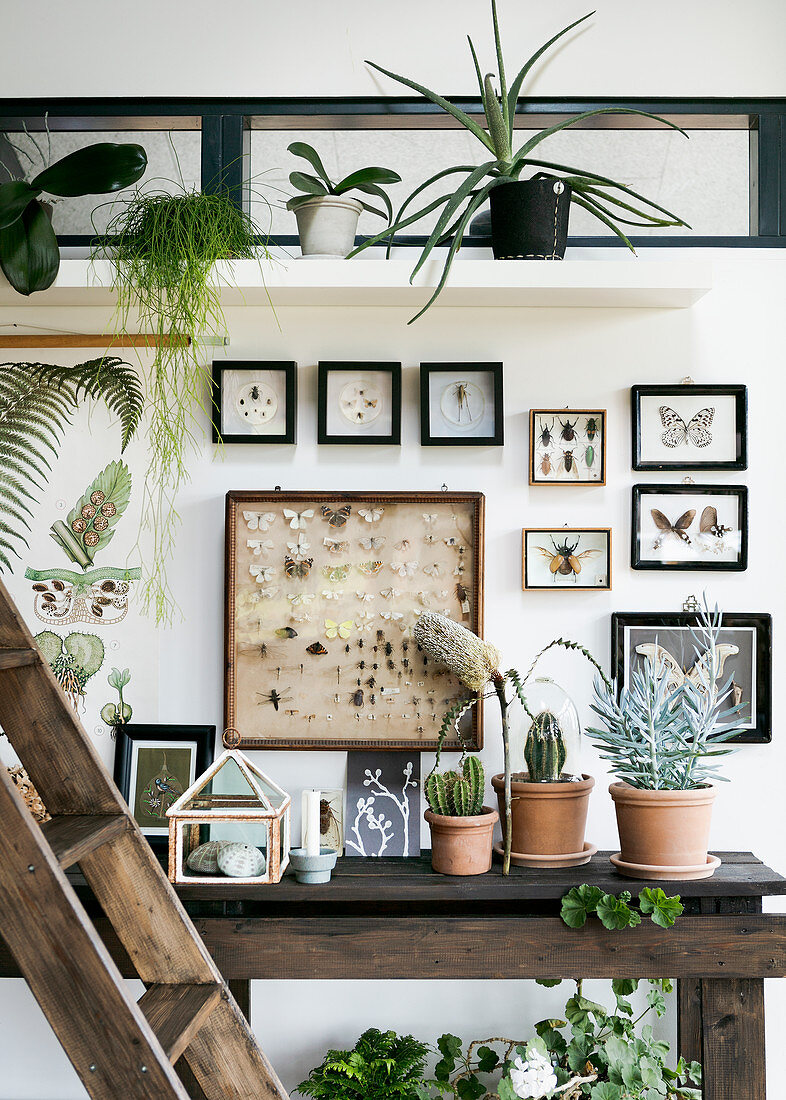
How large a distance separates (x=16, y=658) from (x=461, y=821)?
97 centimetres

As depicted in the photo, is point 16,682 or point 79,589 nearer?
point 16,682

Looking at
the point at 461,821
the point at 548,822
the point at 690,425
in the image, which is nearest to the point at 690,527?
the point at 690,425

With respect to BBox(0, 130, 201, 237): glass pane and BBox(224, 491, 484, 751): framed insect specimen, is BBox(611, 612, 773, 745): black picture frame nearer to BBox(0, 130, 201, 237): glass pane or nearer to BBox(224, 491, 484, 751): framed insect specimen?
BBox(224, 491, 484, 751): framed insect specimen

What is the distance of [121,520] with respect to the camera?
2.32 meters

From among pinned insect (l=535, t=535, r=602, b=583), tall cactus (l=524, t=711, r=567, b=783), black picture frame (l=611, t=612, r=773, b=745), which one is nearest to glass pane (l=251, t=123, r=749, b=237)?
pinned insect (l=535, t=535, r=602, b=583)

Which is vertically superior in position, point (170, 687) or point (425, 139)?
point (425, 139)

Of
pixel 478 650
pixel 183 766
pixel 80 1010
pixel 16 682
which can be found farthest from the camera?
pixel 183 766

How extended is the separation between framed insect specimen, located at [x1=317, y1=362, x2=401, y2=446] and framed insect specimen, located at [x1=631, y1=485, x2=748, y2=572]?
62 cm

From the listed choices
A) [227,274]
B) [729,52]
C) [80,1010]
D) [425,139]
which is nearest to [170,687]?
[227,274]

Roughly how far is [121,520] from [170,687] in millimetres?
419

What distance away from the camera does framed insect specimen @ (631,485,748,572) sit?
228cm

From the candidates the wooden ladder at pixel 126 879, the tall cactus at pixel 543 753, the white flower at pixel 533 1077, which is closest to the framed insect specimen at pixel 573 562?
the tall cactus at pixel 543 753

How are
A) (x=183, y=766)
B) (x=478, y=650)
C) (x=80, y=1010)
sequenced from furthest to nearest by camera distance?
(x=183, y=766) < (x=478, y=650) < (x=80, y=1010)

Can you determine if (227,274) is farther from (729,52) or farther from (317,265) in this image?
(729,52)
